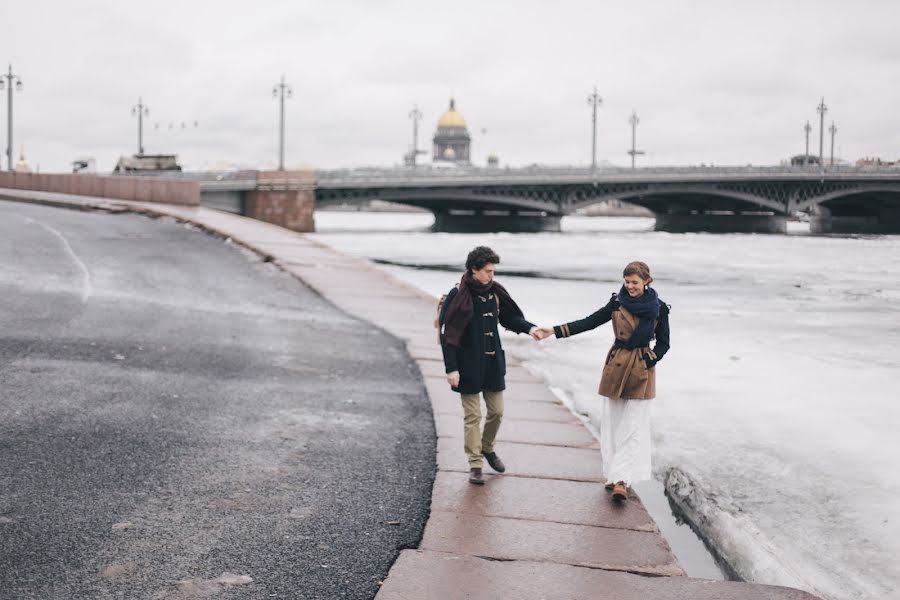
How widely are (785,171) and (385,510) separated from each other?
82760 millimetres

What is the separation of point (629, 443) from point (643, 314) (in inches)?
30.9

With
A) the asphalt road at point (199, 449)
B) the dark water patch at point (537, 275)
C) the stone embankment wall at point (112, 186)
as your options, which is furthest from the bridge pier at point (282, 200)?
the asphalt road at point (199, 449)

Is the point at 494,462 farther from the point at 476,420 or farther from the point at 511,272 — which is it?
the point at 511,272

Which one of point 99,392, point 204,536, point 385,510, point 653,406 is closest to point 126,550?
point 204,536

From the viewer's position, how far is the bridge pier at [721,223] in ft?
284

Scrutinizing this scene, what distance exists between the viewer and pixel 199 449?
6477mm

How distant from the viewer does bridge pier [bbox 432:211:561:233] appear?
8281cm

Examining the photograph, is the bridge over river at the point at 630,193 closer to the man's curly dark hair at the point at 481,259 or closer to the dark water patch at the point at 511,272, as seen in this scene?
the dark water patch at the point at 511,272

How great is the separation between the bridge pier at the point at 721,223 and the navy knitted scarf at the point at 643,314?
83756mm

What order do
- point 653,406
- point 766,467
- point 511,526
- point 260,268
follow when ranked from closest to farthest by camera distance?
point 511,526
point 766,467
point 653,406
point 260,268

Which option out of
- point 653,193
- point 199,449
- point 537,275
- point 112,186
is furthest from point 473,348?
point 653,193

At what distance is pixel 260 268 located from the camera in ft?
59.5

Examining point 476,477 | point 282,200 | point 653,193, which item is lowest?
point 476,477

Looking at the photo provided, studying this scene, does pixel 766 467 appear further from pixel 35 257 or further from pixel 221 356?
pixel 35 257
